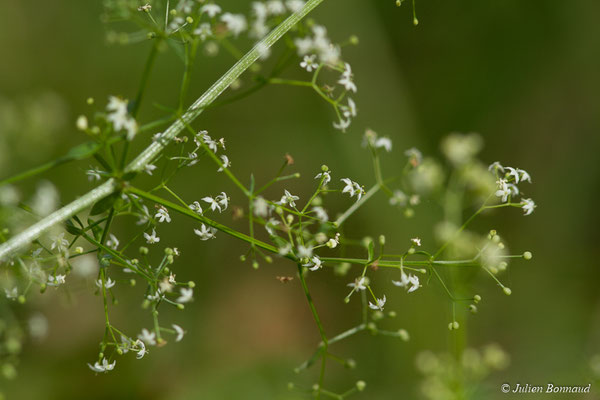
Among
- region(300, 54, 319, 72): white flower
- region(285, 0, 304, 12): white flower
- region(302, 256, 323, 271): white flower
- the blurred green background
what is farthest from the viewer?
the blurred green background

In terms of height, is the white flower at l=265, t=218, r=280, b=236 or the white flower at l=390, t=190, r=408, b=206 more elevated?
the white flower at l=390, t=190, r=408, b=206

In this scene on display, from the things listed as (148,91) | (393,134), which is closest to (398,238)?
(393,134)

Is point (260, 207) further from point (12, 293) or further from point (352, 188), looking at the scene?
point (12, 293)

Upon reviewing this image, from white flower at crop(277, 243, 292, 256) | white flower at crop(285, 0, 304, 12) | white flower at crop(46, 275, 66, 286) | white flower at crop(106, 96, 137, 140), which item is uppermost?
white flower at crop(285, 0, 304, 12)

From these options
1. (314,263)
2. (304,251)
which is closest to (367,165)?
(314,263)

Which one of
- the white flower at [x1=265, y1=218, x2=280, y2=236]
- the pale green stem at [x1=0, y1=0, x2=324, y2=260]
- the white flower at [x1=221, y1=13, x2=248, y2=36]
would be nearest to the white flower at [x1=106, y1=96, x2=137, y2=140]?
the pale green stem at [x1=0, y1=0, x2=324, y2=260]

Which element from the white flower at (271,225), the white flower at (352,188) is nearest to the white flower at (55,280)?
the white flower at (271,225)

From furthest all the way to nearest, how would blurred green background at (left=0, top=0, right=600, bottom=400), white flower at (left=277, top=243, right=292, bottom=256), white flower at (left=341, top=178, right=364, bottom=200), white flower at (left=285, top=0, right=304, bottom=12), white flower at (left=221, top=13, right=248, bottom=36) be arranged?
blurred green background at (left=0, top=0, right=600, bottom=400)
white flower at (left=341, top=178, right=364, bottom=200)
white flower at (left=277, top=243, right=292, bottom=256)
white flower at (left=285, top=0, right=304, bottom=12)
white flower at (left=221, top=13, right=248, bottom=36)

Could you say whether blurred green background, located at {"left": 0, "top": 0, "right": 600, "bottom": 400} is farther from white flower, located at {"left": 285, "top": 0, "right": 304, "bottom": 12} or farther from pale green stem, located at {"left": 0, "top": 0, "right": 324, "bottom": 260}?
white flower, located at {"left": 285, "top": 0, "right": 304, "bottom": 12}

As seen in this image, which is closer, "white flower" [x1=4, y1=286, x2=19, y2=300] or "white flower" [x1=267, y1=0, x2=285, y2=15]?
"white flower" [x1=267, y1=0, x2=285, y2=15]
